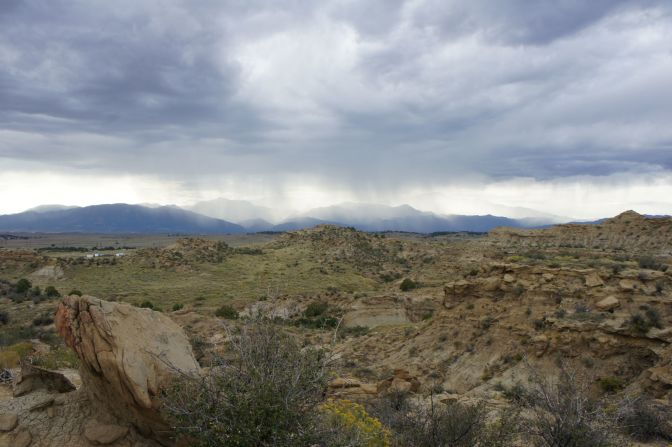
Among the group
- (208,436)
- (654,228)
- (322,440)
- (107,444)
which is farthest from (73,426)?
Result: (654,228)

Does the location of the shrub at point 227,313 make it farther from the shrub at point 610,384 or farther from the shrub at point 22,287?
the shrub at point 610,384

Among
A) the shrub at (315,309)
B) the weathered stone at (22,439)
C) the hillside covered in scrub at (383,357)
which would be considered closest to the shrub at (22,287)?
the hillside covered in scrub at (383,357)

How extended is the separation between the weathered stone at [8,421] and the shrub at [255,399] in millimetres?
3336

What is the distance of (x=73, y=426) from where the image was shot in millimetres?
7969

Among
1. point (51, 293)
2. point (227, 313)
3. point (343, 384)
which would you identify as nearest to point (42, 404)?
point (343, 384)

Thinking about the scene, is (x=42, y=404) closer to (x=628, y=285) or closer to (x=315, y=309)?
(x=628, y=285)

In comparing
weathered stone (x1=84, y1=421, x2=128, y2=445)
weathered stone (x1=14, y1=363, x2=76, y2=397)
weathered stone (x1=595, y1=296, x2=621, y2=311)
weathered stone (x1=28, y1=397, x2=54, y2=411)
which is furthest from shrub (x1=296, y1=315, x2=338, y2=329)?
weathered stone (x1=84, y1=421, x2=128, y2=445)

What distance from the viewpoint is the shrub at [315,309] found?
33897 millimetres

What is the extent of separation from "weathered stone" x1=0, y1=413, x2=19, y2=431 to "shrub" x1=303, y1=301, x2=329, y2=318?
2633cm

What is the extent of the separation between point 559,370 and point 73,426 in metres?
15.1

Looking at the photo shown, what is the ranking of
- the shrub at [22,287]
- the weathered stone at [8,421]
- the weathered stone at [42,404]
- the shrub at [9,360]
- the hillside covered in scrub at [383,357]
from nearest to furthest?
the hillside covered in scrub at [383,357] < the weathered stone at [8,421] < the weathered stone at [42,404] < the shrub at [9,360] < the shrub at [22,287]

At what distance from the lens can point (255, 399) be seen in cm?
600

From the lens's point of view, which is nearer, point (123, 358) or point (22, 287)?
point (123, 358)

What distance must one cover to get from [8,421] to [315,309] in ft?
89.2
